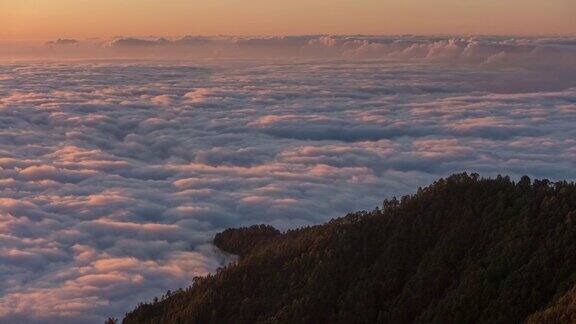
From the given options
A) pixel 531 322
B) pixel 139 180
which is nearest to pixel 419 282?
pixel 531 322

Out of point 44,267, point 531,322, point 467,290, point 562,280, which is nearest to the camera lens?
point 531,322

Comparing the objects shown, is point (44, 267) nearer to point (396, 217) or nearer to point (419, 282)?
point (396, 217)

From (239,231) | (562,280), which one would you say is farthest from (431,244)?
(239,231)

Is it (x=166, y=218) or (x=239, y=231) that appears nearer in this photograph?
(x=239, y=231)

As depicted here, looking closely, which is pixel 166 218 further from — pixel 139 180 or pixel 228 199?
pixel 139 180

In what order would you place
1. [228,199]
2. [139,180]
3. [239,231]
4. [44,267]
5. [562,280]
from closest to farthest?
[562,280], [44,267], [239,231], [228,199], [139,180]

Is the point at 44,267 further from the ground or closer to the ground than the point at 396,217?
closer to the ground
